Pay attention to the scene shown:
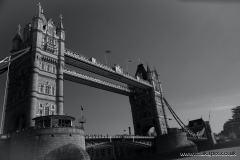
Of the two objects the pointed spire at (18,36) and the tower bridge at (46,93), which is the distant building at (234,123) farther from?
the pointed spire at (18,36)

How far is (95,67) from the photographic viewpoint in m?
52.1

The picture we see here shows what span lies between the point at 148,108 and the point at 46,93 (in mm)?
42213

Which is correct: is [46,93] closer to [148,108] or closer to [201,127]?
[148,108]

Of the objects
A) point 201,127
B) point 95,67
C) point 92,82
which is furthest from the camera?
point 201,127

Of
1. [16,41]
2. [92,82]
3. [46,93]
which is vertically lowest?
[46,93]

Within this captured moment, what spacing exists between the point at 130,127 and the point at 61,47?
163 ft

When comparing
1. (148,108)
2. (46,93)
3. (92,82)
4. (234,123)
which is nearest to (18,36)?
(46,93)

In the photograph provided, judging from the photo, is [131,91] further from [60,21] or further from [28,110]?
[28,110]

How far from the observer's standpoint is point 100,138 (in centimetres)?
4062

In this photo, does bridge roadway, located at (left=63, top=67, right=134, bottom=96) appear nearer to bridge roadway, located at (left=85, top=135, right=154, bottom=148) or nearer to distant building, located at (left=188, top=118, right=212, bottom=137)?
bridge roadway, located at (left=85, top=135, right=154, bottom=148)

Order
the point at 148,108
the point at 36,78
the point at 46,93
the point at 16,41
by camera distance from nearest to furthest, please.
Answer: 1. the point at 36,78
2. the point at 46,93
3. the point at 16,41
4. the point at 148,108

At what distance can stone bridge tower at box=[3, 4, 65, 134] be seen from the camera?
115 ft

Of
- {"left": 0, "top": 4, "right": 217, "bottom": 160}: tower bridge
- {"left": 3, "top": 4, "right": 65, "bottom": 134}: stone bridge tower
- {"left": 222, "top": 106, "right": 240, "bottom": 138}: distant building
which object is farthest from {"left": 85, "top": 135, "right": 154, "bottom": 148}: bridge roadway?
{"left": 222, "top": 106, "right": 240, "bottom": 138}: distant building

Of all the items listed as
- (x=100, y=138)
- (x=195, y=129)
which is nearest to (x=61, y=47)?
(x=100, y=138)
